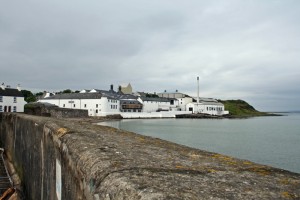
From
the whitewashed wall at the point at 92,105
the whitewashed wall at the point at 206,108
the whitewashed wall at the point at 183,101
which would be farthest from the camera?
the whitewashed wall at the point at 183,101

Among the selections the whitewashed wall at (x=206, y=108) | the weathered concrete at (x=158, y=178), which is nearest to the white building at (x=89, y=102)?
the whitewashed wall at (x=206, y=108)

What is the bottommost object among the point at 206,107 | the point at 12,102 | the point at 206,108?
the point at 12,102

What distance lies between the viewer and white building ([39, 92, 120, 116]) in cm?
8769

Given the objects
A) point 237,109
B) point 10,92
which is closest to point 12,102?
point 10,92

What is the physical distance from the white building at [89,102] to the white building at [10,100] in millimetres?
31819

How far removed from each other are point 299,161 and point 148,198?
25410 mm

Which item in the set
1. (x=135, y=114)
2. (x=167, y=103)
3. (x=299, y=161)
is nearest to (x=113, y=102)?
(x=135, y=114)

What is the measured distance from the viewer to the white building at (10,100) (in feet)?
178

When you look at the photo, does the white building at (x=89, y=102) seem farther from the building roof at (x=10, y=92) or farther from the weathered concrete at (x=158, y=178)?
the weathered concrete at (x=158, y=178)

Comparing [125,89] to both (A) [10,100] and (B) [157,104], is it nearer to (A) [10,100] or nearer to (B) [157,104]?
(B) [157,104]

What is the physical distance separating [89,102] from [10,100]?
116 feet

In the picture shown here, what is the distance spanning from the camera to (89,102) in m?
89.6

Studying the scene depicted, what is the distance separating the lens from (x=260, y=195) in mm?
1740

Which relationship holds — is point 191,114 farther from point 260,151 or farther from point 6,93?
point 260,151
